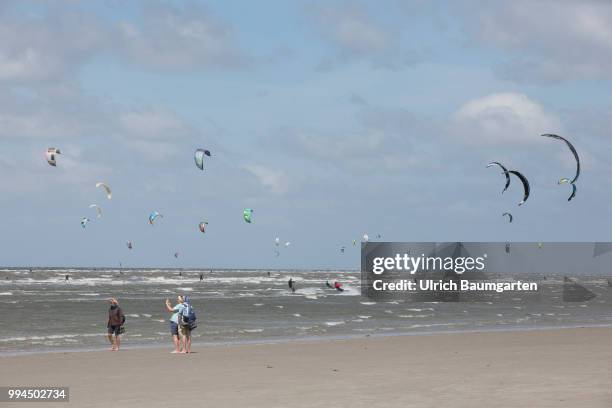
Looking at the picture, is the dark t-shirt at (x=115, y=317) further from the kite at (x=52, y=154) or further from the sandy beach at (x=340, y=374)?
the kite at (x=52, y=154)

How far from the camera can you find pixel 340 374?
19.8 metres

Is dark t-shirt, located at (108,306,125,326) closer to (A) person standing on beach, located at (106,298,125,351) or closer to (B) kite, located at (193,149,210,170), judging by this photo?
(A) person standing on beach, located at (106,298,125,351)

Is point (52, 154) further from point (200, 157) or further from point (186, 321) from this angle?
point (186, 321)

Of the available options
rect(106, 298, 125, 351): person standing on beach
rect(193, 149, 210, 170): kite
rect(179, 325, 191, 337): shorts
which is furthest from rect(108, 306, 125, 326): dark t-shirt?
rect(193, 149, 210, 170): kite

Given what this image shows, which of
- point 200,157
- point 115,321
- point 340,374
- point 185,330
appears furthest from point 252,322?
point 340,374

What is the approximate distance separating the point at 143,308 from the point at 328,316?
1344 centimetres

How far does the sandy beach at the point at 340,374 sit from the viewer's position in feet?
50.9

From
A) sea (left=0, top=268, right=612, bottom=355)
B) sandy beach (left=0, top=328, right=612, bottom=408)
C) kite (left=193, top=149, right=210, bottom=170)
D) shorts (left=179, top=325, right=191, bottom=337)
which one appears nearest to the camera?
sandy beach (left=0, top=328, right=612, bottom=408)

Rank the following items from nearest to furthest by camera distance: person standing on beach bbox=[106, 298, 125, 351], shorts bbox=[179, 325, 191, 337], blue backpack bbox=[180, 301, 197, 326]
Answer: blue backpack bbox=[180, 301, 197, 326], shorts bbox=[179, 325, 191, 337], person standing on beach bbox=[106, 298, 125, 351]

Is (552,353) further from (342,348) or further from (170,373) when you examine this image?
(170,373)

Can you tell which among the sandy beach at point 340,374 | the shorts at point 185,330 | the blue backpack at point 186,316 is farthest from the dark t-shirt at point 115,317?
the blue backpack at point 186,316

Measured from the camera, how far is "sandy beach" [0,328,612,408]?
15.5 m

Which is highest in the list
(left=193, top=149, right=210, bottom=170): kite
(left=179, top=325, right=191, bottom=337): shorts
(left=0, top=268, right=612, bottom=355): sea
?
(left=193, top=149, right=210, bottom=170): kite

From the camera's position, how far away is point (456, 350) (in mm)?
26266
